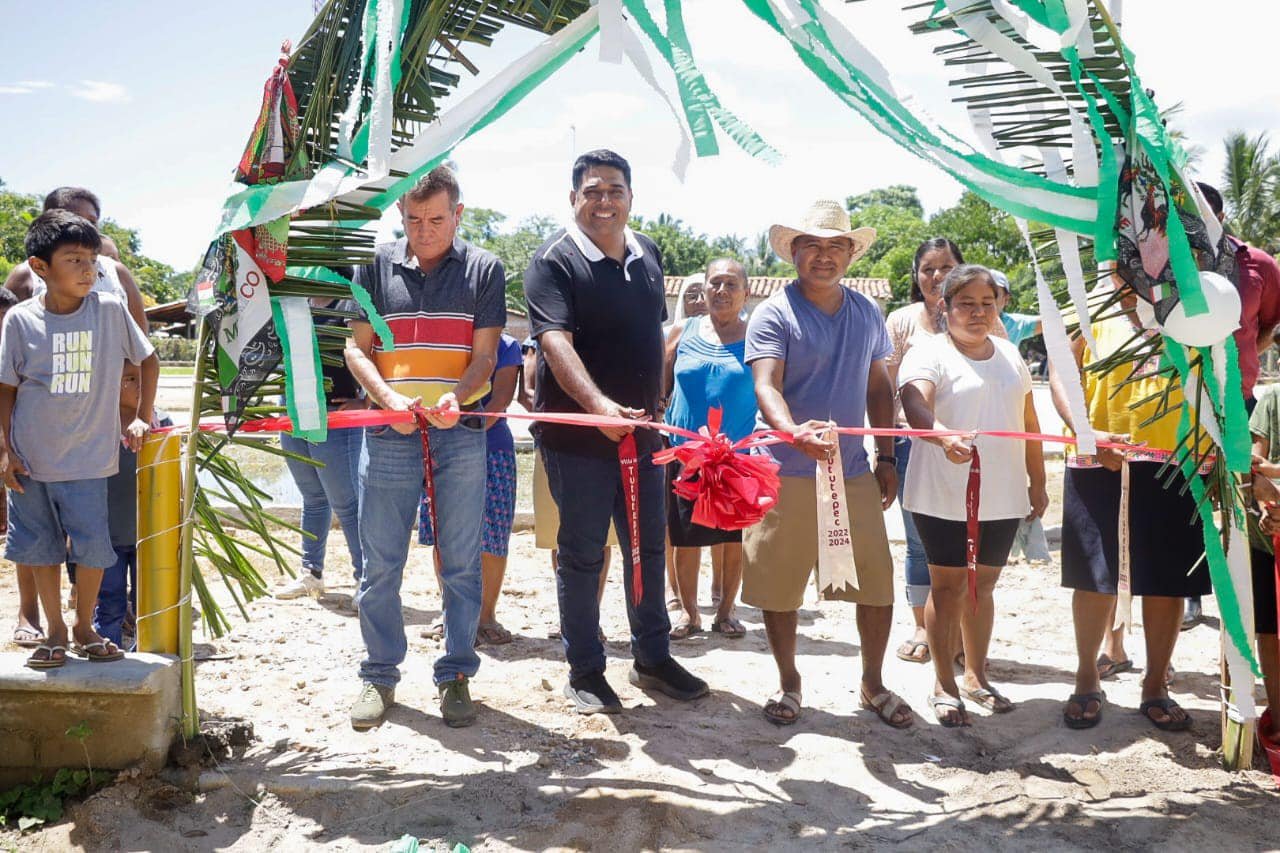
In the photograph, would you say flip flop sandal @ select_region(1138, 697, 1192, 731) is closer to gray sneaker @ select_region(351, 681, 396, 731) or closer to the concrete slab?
gray sneaker @ select_region(351, 681, 396, 731)

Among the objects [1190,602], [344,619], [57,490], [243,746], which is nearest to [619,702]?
[243,746]

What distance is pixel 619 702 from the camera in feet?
13.3

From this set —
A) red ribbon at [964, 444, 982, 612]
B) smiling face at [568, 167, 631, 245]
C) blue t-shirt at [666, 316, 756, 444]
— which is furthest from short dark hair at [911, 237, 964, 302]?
smiling face at [568, 167, 631, 245]

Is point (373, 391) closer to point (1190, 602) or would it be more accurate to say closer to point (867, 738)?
point (867, 738)

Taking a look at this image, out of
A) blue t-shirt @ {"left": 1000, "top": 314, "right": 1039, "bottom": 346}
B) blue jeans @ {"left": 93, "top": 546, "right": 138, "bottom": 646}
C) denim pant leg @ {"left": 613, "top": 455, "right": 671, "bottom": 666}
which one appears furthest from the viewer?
blue t-shirt @ {"left": 1000, "top": 314, "right": 1039, "bottom": 346}

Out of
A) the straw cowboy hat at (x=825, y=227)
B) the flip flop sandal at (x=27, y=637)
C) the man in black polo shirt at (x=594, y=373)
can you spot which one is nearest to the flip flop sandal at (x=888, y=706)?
the man in black polo shirt at (x=594, y=373)

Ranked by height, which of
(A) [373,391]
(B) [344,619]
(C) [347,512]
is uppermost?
(A) [373,391]

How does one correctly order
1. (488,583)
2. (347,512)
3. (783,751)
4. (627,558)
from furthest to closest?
(347,512)
(488,583)
(627,558)
(783,751)

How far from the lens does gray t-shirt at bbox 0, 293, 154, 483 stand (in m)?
3.85

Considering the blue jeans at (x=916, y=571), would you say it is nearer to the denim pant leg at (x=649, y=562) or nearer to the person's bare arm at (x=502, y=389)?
the denim pant leg at (x=649, y=562)

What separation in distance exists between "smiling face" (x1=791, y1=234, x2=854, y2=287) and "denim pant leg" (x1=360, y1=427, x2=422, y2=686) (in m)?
1.72

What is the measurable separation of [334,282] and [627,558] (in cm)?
173

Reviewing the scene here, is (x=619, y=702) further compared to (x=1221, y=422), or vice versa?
(x=619, y=702)

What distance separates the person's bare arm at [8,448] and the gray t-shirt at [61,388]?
0.09ft
